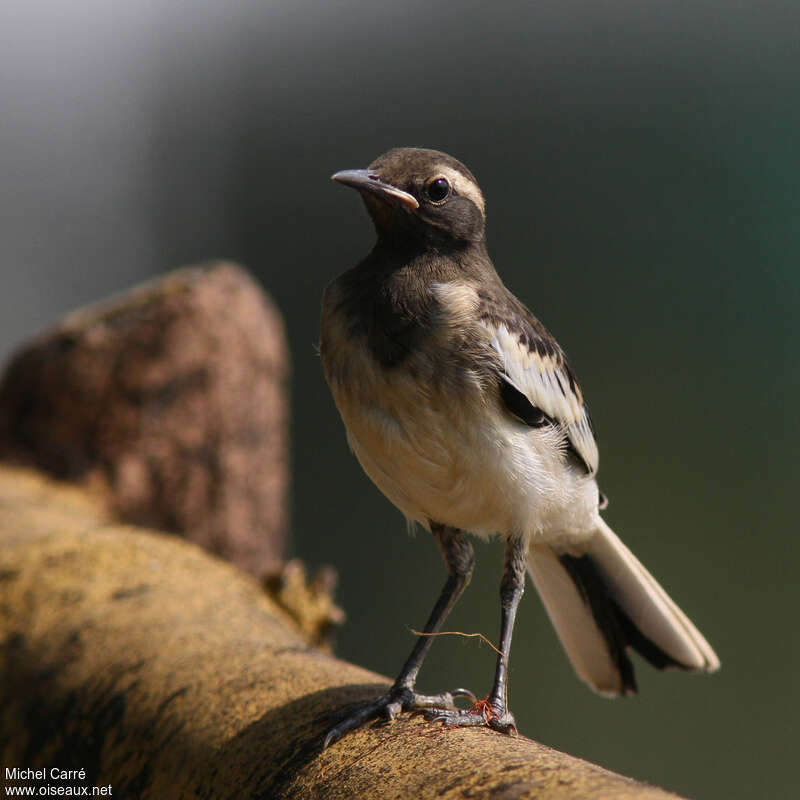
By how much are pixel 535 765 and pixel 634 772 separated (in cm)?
894

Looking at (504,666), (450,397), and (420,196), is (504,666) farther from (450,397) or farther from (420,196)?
(420,196)

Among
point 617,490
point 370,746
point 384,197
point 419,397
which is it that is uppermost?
point 384,197

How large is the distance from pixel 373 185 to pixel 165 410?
3.20 meters

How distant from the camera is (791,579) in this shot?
1190 centimetres

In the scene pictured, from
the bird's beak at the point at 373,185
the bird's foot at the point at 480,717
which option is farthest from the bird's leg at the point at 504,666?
the bird's beak at the point at 373,185

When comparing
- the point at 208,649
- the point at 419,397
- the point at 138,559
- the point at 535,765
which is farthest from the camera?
the point at 138,559

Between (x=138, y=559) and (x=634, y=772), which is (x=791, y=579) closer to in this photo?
(x=634, y=772)

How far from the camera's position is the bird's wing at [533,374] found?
3043 millimetres

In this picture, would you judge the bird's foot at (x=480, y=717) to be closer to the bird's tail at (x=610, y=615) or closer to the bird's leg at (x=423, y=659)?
the bird's leg at (x=423, y=659)

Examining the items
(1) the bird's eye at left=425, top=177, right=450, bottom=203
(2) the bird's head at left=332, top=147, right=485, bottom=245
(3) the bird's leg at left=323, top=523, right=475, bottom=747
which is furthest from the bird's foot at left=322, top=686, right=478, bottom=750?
(1) the bird's eye at left=425, top=177, right=450, bottom=203

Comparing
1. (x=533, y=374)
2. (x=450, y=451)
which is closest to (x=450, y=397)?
(x=450, y=451)

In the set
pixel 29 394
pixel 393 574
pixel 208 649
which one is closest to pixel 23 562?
pixel 208 649

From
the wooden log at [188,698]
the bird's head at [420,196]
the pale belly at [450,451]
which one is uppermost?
the bird's head at [420,196]

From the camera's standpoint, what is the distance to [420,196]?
3164 mm
